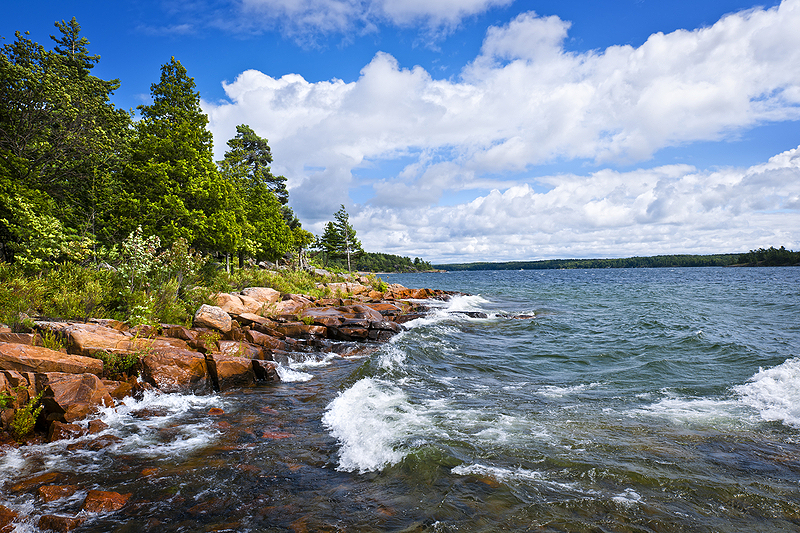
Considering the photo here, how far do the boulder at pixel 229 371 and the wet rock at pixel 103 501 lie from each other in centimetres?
593

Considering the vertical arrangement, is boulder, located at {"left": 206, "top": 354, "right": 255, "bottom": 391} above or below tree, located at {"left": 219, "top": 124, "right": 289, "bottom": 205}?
below

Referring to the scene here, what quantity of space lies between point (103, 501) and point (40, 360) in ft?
17.2

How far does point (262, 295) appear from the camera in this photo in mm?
23844

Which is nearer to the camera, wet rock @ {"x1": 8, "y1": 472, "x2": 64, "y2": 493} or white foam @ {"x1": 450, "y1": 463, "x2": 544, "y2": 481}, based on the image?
wet rock @ {"x1": 8, "y1": 472, "x2": 64, "y2": 493}

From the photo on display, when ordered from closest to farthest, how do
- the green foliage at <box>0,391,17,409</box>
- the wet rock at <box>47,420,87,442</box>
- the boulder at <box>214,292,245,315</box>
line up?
1. the green foliage at <box>0,391,17,409</box>
2. the wet rock at <box>47,420,87,442</box>
3. the boulder at <box>214,292,245,315</box>

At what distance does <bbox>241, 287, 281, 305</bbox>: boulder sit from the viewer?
22981 millimetres

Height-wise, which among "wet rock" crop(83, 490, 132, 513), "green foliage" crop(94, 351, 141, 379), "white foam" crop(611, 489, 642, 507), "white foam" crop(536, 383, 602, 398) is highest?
→ "green foliage" crop(94, 351, 141, 379)

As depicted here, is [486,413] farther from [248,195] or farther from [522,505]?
[248,195]

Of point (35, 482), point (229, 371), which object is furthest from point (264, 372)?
point (35, 482)

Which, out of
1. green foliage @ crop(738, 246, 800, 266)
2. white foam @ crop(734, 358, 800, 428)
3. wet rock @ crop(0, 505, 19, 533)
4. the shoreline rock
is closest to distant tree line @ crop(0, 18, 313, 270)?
the shoreline rock

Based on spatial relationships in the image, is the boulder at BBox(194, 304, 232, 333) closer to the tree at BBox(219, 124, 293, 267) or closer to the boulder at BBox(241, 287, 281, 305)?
the boulder at BBox(241, 287, 281, 305)

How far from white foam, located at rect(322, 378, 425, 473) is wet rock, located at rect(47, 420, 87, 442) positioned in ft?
16.5

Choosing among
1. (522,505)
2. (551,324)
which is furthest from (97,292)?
(551,324)

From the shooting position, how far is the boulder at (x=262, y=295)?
75.4 feet
